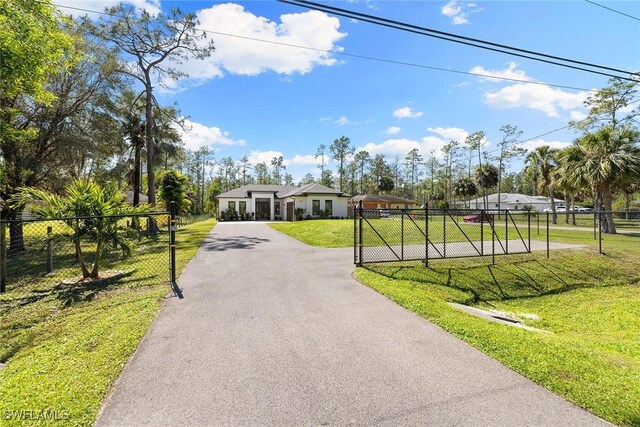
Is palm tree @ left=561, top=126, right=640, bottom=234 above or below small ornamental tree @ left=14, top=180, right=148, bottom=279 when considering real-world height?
above

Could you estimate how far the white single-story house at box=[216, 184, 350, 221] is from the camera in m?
33.0

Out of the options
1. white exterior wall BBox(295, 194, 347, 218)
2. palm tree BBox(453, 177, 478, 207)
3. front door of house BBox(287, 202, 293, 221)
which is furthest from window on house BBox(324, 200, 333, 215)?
palm tree BBox(453, 177, 478, 207)

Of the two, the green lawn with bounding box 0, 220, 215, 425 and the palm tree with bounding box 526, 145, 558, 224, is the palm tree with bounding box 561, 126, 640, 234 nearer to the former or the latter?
the palm tree with bounding box 526, 145, 558, 224

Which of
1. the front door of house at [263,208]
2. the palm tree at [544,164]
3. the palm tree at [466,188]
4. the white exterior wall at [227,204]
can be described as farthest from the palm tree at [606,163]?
the white exterior wall at [227,204]

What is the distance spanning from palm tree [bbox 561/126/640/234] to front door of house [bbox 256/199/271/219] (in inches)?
1119

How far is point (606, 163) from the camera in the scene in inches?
765

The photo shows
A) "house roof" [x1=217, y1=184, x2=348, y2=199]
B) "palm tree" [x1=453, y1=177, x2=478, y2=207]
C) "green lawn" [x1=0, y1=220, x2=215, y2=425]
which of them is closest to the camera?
"green lawn" [x1=0, y1=220, x2=215, y2=425]

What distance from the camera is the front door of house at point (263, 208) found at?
124ft

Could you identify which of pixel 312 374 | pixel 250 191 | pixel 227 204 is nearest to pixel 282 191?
pixel 250 191

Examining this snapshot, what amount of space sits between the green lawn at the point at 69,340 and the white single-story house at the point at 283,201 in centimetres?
2577

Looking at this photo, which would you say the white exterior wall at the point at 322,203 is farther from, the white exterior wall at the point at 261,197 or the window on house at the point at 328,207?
the white exterior wall at the point at 261,197

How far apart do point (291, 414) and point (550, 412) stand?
225cm

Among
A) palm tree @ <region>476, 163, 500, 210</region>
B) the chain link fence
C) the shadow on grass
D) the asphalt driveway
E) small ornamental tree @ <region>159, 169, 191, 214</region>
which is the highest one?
palm tree @ <region>476, 163, 500, 210</region>

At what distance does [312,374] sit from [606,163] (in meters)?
24.2
